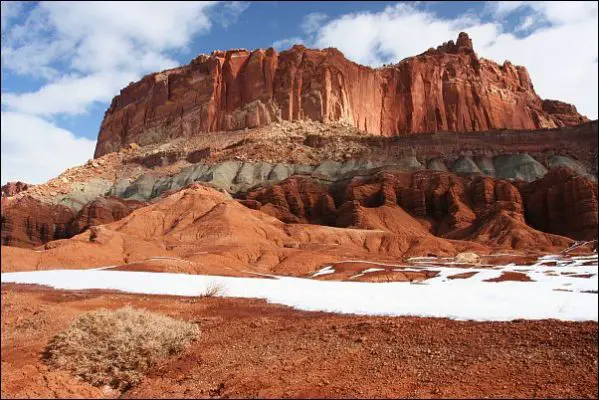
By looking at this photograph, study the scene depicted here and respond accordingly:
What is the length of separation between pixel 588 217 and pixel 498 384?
5927cm

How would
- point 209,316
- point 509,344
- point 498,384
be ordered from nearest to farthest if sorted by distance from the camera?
point 498,384 < point 509,344 < point 209,316

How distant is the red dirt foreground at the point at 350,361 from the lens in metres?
8.00

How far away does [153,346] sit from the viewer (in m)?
10.3

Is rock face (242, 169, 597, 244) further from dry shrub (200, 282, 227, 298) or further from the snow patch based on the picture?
dry shrub (200, 282, 227, 298)

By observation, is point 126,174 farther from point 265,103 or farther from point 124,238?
point 124,238

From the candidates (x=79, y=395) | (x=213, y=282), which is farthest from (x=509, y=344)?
(x=213, y=282)

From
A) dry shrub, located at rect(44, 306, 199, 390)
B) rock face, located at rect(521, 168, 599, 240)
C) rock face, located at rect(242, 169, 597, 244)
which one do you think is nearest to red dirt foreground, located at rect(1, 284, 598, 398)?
dry shrub, located at rect(44, 306, 199, 390)

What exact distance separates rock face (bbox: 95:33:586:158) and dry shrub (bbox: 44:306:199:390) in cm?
8700

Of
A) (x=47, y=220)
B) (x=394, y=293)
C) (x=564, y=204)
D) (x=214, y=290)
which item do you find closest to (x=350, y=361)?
(x=394, y=293)

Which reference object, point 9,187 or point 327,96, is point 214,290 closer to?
point 9,187

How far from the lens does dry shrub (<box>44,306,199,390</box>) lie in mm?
9477

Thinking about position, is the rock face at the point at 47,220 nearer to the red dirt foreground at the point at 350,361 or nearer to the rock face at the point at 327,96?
the rock face at the point at 327,96

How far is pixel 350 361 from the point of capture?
9438 mm

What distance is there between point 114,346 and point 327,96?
91.3 m
